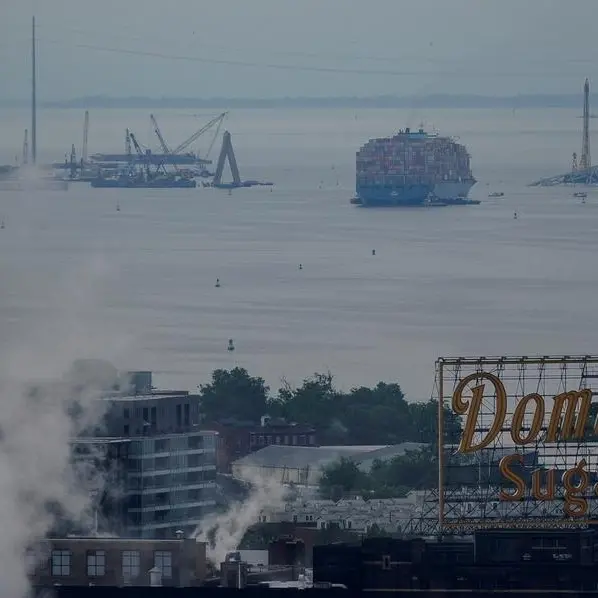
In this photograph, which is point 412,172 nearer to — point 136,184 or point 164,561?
point 136,184

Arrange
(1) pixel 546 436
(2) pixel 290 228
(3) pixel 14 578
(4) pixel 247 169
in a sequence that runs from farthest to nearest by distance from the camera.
→ (4) pixel 247 169 < (2) pixel 290 228 < (1) pixel 546 436 < (3) pixel 14 578

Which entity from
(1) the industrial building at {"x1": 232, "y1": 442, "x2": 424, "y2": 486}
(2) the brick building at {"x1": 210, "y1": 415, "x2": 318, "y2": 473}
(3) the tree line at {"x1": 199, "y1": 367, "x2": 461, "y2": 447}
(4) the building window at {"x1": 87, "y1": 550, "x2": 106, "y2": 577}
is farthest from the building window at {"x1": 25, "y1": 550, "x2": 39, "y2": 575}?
(3) the tree line at {"x1": 199, "y1": 367, "x2": 461, "y2": 447}

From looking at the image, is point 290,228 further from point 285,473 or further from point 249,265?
point 285,473

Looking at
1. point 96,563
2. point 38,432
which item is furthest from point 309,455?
point 96,563

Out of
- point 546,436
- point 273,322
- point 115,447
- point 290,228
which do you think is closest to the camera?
point 546,436

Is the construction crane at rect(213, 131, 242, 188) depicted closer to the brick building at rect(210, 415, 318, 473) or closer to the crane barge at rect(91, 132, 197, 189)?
the crane barge at rect(91, 132, 197, 189)

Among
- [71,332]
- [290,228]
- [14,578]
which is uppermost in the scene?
[290,228]

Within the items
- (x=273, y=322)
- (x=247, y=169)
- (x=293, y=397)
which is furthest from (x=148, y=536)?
(x=247, y=169)

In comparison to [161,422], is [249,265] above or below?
above
